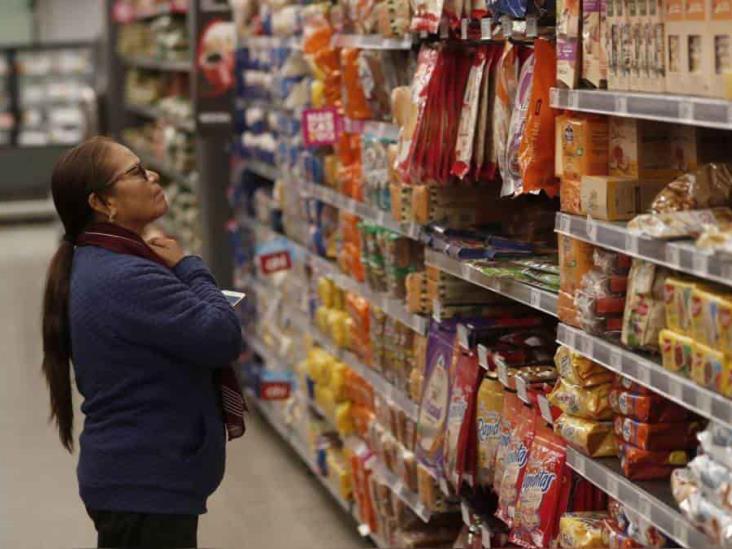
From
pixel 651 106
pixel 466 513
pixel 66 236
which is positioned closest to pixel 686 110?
pixel 651 106

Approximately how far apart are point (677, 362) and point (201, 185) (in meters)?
5.90

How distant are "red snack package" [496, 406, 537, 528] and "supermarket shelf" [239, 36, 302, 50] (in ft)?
10.2

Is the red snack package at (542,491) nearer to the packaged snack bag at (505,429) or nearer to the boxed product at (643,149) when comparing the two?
the packaged snack bag at (505,429)

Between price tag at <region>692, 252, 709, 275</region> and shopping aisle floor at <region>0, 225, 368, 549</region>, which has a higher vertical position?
price tag at <region>692, 252, 709, 275</region>

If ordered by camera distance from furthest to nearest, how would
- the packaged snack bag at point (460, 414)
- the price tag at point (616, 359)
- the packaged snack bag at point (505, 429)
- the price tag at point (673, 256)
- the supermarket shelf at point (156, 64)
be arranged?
1. the supermarket shelf at point (156, 64)
2. the packaged snack bag at point (460, 414)
3. the packaged snack bag at point (505, 429)
4. the price tag at point (616, 359)
5. the price tag at point (673, 256)

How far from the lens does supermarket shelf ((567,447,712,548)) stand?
103 inches

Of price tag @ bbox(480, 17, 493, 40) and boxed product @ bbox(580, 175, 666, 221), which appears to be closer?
boxed product @ bbox(580, 175, 666, 221)

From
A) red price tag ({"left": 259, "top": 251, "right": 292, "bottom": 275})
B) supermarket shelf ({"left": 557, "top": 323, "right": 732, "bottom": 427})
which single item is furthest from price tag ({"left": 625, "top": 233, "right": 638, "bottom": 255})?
red price tag ({"left": 259, "top": 251, "right": 292, "bottom": 275})

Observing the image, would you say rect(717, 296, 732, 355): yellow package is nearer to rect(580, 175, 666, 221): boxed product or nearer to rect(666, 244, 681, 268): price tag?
rect(666, 244, 681, 268): price tag

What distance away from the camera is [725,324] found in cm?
247

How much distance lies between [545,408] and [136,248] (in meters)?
1.09

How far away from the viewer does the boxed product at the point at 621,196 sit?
9.80 ft

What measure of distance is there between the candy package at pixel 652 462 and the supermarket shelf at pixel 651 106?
72cm

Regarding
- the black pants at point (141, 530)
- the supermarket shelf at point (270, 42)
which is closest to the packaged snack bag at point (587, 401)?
the black pants at point (141, 530)
